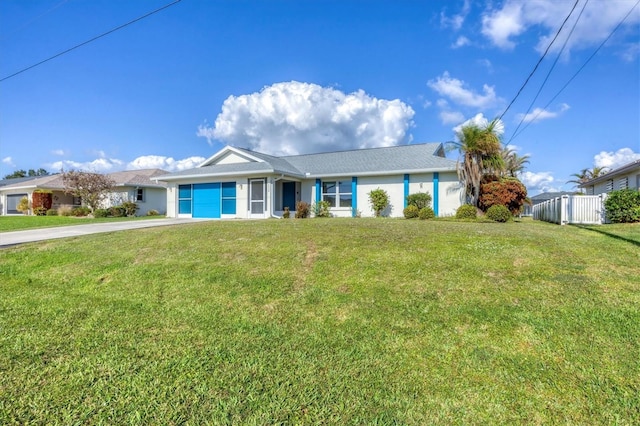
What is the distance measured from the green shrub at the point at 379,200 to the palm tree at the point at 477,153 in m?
4.06

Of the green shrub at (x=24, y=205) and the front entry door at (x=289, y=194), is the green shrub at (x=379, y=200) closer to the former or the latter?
the front entry door at (x=289, y=194)

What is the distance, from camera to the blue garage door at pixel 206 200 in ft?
69.3

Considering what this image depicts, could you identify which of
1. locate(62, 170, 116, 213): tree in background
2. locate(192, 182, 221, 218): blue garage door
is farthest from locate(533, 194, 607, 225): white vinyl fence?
locate(62, 170, 116, 213): tree in background

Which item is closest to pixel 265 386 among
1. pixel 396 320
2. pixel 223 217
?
pixel 396 320

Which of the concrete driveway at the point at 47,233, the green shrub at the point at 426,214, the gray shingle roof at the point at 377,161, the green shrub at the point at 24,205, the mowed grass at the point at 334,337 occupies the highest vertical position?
the gray shingle roof at the point at 377,161

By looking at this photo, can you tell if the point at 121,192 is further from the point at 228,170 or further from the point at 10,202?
the point at 10,202

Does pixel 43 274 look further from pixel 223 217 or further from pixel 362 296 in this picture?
pixel 223 217

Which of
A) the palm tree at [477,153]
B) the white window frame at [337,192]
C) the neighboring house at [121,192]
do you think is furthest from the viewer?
the neighboring house at [121,192]

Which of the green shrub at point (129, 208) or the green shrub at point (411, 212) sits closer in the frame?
the green shrub at point (411, 212)

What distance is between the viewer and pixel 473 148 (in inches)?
650

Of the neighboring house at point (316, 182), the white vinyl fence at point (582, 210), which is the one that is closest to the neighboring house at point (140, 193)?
the neighboring house at point (316, 182)

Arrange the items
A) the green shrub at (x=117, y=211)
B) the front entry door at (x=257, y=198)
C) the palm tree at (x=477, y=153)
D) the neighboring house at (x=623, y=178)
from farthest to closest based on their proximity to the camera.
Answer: the green shrub at (x=117, y=211)
the front entry door at (x=257, y=198)
the neighboring house at (x=623, y=178)
the palm tree at (x=477, y=153)

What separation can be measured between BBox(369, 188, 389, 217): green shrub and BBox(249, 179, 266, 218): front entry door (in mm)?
6398

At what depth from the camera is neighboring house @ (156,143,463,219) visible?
1812cm
